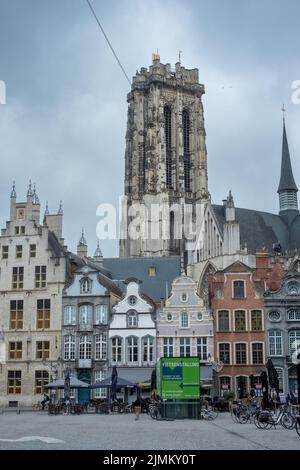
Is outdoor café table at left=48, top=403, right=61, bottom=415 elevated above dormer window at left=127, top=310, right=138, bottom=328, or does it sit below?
below

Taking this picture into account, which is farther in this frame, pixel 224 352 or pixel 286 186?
pixel 286 186

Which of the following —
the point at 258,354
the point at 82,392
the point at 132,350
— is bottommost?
the point at 82,392

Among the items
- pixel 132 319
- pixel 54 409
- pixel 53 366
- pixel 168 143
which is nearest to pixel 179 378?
pixel 54 409

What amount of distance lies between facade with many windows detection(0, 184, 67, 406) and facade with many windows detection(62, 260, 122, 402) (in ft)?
2.38

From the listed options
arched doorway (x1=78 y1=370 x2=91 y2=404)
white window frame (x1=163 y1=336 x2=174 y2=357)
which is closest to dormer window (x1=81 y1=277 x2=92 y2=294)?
arched doorway (x1=78 y1=370 x2=91 y2=404)

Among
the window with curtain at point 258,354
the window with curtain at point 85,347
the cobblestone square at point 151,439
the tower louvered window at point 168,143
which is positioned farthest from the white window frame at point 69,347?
the tower louvered window at point 168,143

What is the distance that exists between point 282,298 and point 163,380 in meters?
18.5

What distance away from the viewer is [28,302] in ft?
164

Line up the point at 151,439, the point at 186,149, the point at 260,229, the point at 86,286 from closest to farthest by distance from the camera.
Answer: the point at 151,439 → the point at 86,286 → the point at 260,229 → the point at 186,149

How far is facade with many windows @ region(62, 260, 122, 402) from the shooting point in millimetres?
47875

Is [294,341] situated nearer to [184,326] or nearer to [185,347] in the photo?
[185,347]

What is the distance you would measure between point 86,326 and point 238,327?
967 centimetres

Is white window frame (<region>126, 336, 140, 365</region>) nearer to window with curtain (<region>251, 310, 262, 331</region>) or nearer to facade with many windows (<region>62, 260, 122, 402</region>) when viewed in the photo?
facade with many windows (<region>62, 260, 122, 402</region>)
